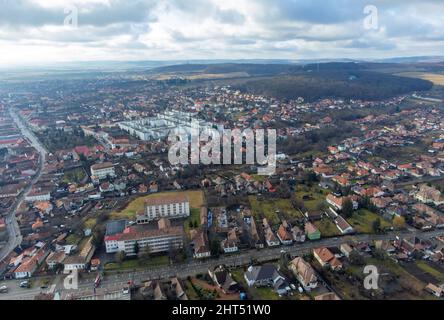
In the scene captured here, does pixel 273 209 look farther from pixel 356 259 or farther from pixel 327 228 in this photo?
pixel 356 259

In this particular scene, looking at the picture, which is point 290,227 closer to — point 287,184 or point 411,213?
point 287,184

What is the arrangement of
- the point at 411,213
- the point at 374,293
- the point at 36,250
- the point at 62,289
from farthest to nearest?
the point at 411,213 → the point at 36,250 → the point at 62,289 → the point at 374,293

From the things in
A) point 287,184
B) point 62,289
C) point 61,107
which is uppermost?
point 61,107

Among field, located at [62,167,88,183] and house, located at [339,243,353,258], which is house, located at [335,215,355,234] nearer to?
house, located at [339,243,353,258]

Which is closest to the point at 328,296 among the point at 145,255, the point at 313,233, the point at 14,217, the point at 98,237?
the point at 313,233
